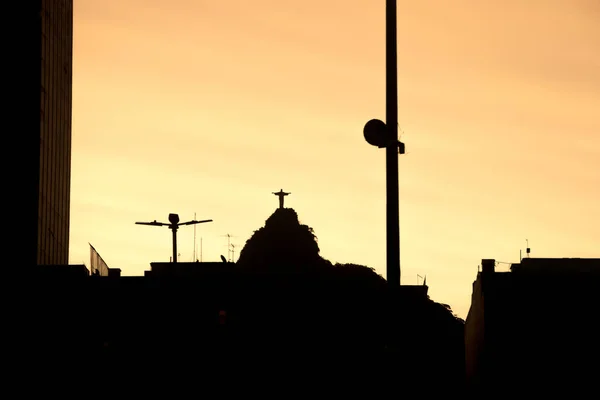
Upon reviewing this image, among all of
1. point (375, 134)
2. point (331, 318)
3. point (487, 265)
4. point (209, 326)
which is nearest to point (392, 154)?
point (375, 134)

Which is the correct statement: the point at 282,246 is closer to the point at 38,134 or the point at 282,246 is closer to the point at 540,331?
the point at 38,134

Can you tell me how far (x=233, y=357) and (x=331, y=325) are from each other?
8.69 m

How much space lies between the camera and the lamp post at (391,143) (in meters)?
15.7

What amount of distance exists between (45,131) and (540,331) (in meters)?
52.9

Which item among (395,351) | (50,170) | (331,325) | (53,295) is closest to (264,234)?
(50,170)

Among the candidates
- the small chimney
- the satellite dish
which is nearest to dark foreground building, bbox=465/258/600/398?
the small chimney

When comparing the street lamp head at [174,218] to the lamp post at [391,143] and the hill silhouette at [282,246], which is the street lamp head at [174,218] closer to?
the lamp post at [391,143]

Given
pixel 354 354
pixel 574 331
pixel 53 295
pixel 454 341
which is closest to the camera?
pixel 574 331

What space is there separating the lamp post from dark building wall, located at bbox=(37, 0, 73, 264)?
74.1m

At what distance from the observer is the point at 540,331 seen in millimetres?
52188

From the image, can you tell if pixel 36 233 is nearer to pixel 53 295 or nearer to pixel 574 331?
pixel 53 295

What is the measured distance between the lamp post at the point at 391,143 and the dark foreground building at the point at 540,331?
35.9 metres

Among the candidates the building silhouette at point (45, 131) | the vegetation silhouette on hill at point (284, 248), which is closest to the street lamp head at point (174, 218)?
the building silhouette at point (45, 131)

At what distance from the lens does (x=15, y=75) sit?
86812 mm
